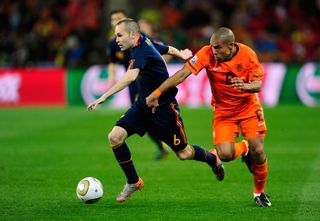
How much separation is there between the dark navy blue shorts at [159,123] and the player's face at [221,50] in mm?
1125

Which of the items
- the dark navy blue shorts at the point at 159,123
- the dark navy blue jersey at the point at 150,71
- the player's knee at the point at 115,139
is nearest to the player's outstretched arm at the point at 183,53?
the dark navy blue jersey at the point at 150,71

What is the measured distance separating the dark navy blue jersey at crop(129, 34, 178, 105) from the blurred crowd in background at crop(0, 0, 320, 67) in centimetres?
1443

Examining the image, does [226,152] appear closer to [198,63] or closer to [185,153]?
[185,153]

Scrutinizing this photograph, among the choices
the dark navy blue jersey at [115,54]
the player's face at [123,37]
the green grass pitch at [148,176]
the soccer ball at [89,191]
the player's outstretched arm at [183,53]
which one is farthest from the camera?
the dark navy blue jersey at [115,54]

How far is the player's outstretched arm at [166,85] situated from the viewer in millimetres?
9036

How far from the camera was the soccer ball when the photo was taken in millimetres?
9203

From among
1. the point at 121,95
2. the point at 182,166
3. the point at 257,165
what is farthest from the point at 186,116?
the point at 257,165

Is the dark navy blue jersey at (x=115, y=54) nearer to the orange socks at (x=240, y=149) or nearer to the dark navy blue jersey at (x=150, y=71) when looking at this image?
the dark navy blue jersey at (x=150, y=71)

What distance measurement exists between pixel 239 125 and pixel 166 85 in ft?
3.60

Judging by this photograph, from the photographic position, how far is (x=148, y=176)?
38.7ft

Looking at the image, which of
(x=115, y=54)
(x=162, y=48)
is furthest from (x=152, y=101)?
(x=115, y=54)

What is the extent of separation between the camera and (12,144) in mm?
15766

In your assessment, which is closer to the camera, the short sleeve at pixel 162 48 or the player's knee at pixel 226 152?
the player's knee at pixel 226 152

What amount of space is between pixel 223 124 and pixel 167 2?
1961cm
